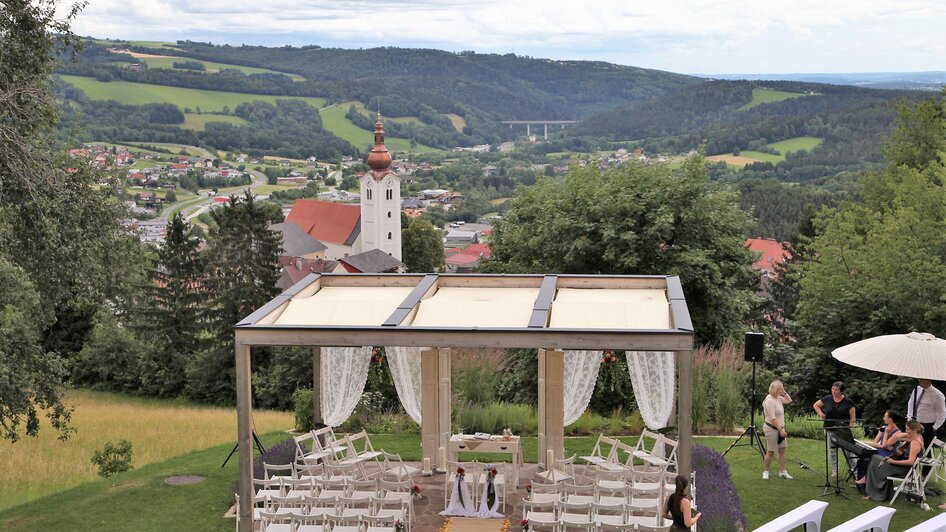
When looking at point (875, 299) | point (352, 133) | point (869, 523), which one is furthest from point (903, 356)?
A: point (352, 133)

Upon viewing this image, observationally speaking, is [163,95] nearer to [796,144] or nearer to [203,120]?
[203,120]

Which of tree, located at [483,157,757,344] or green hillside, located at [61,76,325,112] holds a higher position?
green hillside, located at [61,76,325,112]

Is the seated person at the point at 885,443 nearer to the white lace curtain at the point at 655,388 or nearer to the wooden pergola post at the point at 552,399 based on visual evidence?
the white lace curtain at the point at 655,388

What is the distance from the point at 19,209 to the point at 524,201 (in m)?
14.0

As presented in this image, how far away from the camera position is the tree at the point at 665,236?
19.5m

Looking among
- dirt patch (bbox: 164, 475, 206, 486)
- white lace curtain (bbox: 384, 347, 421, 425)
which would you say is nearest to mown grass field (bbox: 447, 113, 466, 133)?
white lace curtain (bbox: 384, 347, 421, 425)

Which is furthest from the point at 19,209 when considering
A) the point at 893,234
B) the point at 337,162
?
the point at 337,162

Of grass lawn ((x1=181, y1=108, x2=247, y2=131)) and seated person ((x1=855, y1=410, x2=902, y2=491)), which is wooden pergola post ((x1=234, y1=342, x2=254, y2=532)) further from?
grass lawn ((x1=181, y1=108, x2=247, y2=131))

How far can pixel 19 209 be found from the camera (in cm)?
1153

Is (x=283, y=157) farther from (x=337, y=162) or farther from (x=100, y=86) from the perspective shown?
(x=100, y=86)

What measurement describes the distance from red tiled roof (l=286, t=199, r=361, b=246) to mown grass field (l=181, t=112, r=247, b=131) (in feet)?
213

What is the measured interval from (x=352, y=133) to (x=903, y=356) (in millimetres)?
164245

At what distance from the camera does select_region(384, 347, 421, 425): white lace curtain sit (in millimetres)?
12086

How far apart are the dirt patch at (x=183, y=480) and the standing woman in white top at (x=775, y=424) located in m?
6.74
